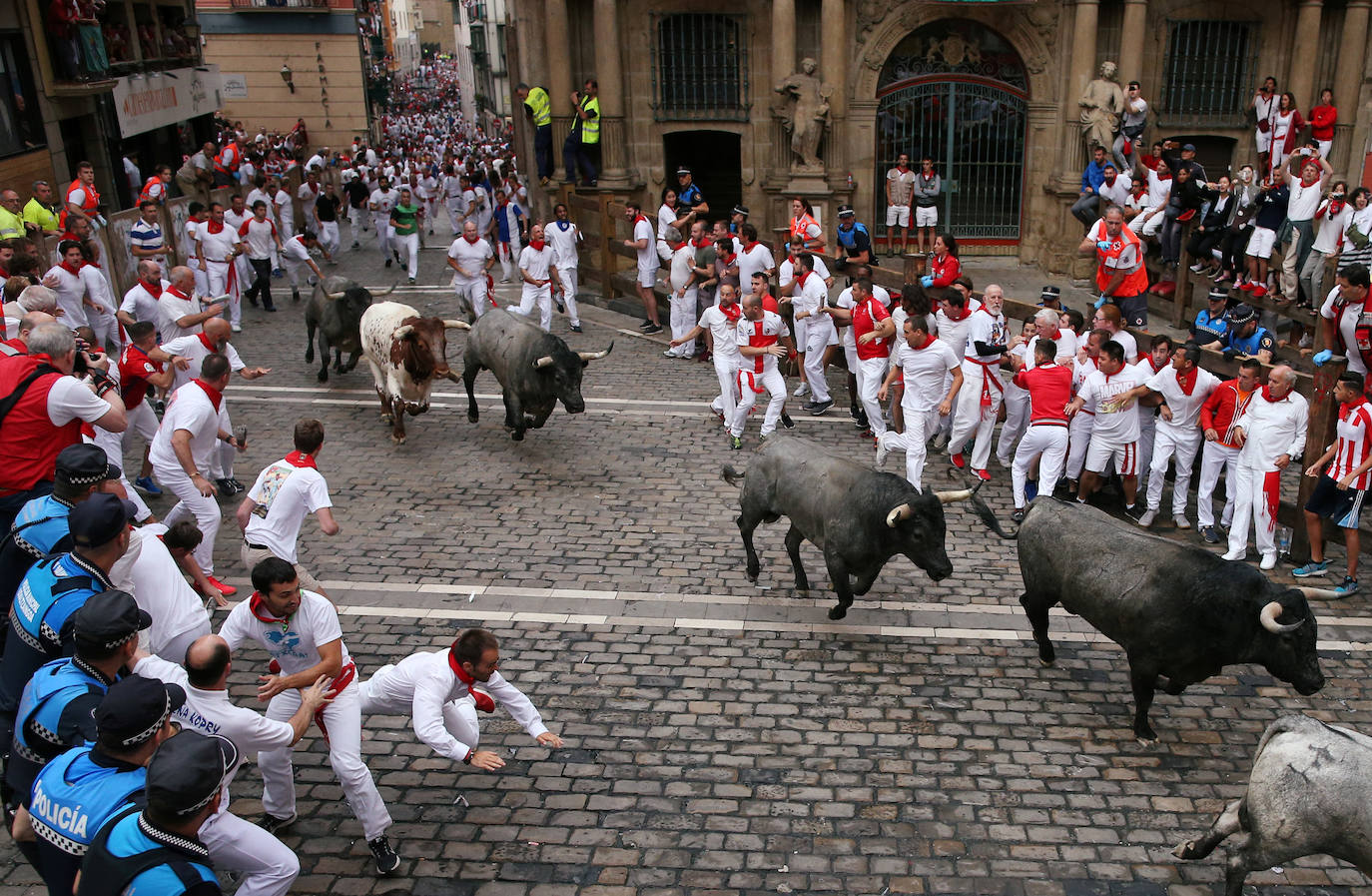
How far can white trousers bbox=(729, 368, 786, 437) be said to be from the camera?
1254cm

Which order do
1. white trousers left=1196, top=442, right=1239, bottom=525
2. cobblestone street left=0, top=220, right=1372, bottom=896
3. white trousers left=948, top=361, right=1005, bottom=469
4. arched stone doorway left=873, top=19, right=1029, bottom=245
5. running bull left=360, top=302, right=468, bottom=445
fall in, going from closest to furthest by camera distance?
cobblestone street left=0, top=220, right=1372, bottom=896 < white trousers left=1196, top=442, right=1239, bottom=525 < white trousers left=948, top=361, right=1005, bottom=469 < running bull left=360, top=302, right=468, bottom=445 < arched stone doorway left=873, top=19, right=1029, bottom=245

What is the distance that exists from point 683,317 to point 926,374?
6.33 m

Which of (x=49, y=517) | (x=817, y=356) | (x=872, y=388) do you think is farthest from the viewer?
(x=817, y=356)

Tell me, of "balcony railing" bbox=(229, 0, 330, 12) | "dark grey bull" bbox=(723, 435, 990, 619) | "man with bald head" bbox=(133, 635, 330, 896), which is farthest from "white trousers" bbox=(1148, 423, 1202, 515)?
"balcony railing" bbox=(229, 0, 330, 12)

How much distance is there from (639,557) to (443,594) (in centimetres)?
181

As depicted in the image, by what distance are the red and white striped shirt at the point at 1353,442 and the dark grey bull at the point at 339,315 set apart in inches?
425

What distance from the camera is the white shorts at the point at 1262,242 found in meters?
15.0

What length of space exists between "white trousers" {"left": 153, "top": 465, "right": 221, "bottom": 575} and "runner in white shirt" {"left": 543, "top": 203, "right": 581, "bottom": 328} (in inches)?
368

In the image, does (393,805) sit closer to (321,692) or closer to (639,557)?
(321,692)

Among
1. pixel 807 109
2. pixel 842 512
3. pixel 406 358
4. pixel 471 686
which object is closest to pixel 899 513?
pixel 842 512

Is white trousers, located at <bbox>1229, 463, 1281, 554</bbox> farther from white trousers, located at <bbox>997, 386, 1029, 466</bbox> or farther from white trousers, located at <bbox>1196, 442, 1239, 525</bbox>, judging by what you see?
white trousers, located at <bbox>997, 386, 1029, 466</bbox>

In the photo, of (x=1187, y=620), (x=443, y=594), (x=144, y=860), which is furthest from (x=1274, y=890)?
(x=443, y=594)

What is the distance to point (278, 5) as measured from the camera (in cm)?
3997

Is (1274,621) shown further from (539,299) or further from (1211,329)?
(539,299)
